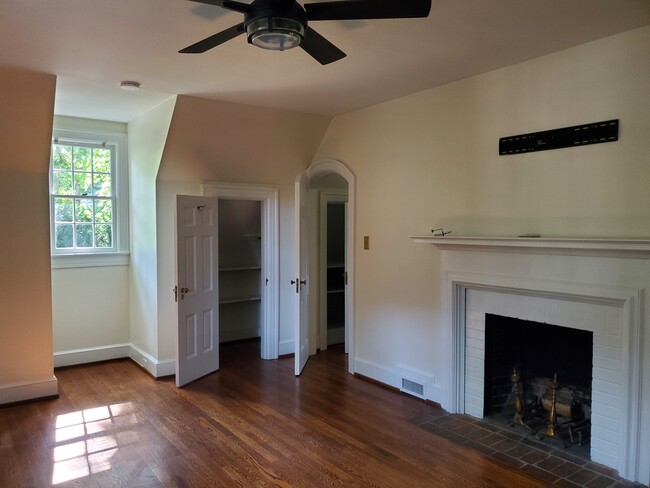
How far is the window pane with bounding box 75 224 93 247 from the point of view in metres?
5.56

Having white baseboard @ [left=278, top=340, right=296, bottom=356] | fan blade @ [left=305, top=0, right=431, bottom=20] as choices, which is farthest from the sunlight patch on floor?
fan blade @ [left=305, top=0, right=431, bottom=20]

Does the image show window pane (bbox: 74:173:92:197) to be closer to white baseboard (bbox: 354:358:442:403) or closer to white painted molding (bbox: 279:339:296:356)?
white painted molding (bbox: 279:339:296:356)

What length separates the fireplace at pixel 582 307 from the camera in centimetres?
295

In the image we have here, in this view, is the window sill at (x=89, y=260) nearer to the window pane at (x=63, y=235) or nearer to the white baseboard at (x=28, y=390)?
the window pane at (x=63, y=235)

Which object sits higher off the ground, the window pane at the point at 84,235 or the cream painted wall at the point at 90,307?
the window pane at the point at 84,235

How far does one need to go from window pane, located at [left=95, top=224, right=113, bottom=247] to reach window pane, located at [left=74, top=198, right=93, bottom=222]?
0.14 meters

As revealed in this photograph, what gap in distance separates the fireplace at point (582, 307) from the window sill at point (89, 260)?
3625 mm

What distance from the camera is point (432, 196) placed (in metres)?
4.25

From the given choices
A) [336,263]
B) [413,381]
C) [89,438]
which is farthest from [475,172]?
[89,438]

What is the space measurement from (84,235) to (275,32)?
14.5 ft

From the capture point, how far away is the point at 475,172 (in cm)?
389

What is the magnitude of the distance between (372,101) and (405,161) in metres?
0.68

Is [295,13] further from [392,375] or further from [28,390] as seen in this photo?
[28,390]

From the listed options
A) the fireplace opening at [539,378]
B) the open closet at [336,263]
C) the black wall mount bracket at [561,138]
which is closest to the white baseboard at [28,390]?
the open closet at [336,263]
